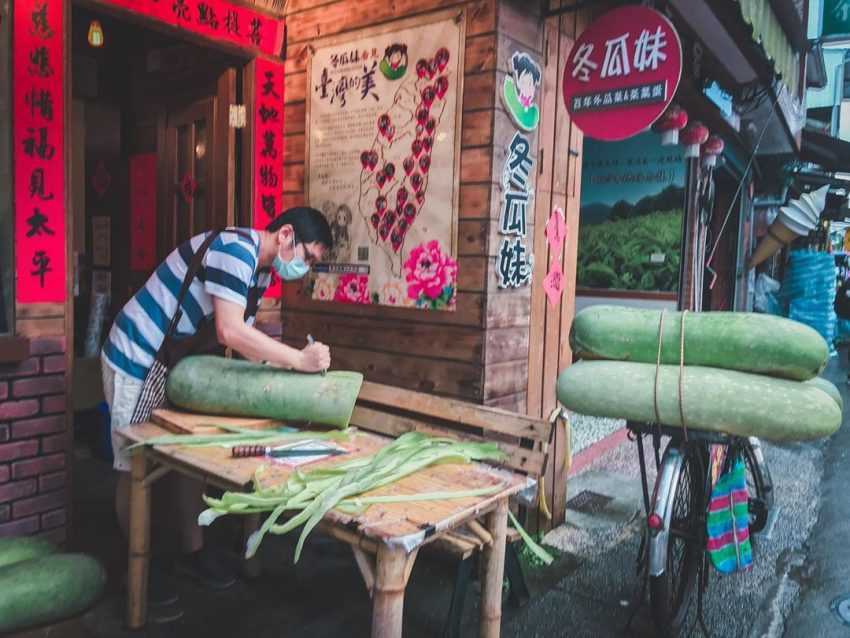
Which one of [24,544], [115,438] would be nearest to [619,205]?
[115,438]

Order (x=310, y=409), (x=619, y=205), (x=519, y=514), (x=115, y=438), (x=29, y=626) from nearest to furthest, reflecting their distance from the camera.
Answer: (x=29, y=626)
(x=310, y=409)
(x=115, y=438)
(x=519, y=514)
(x=619, y=205)

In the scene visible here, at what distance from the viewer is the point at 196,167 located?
5391mm

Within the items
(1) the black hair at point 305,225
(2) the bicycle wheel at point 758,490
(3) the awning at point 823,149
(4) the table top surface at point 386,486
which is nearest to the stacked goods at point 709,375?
(4) the table top surface at point 386,486

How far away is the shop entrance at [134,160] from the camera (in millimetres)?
5160

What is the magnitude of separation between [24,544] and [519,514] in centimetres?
323

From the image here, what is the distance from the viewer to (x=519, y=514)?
4.81m

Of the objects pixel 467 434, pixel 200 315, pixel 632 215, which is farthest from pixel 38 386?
pixel 632 215

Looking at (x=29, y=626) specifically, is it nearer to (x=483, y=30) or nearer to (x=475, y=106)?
(x=475, y=106)

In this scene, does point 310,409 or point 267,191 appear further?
point 267,191

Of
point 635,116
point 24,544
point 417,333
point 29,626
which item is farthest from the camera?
point 417,333

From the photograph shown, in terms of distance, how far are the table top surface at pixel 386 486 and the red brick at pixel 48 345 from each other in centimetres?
105

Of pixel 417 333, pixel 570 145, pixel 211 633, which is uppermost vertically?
pixel 570 145

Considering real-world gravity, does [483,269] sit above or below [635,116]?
below

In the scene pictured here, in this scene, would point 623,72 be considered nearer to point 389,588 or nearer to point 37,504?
point 389,588
